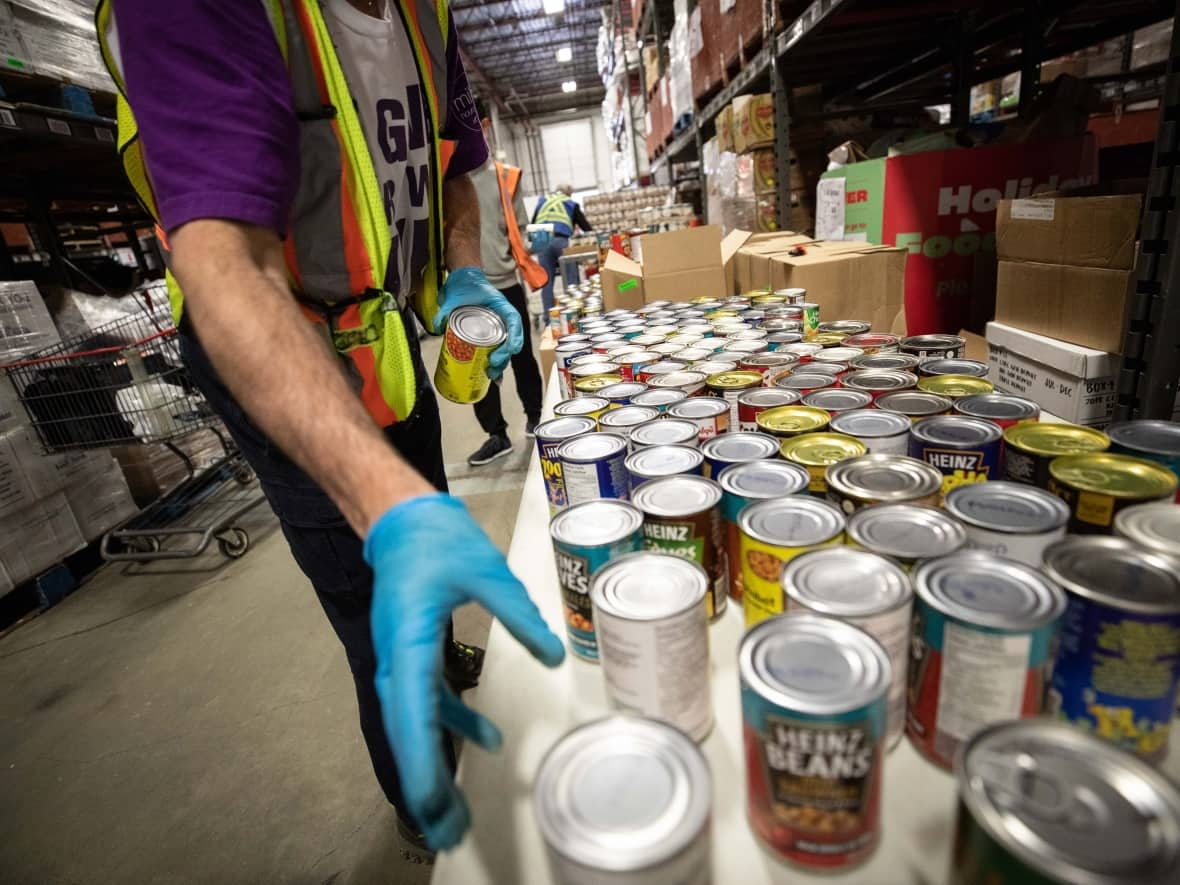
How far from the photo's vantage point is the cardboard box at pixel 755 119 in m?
3.02

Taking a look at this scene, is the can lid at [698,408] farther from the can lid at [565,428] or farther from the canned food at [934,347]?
the canned food at [934,347]

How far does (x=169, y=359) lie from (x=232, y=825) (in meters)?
2.02

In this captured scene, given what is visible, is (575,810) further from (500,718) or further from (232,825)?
(232,825)

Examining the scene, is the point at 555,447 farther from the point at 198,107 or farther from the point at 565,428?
the point at 198,107

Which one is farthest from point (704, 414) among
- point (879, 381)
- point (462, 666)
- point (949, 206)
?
point (949, 206)

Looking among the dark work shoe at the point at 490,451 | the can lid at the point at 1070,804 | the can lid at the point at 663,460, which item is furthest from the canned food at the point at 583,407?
the dark work shoe at the point at 490,451

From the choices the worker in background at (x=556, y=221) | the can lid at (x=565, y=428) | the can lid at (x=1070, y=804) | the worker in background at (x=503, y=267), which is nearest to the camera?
the can lid at (x=1070, y=804)

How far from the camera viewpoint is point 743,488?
783mm

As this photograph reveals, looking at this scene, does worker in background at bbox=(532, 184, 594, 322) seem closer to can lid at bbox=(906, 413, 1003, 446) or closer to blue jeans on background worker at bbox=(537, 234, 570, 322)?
blue jeans on background worker at bbox=(537, 234, 570, 322)

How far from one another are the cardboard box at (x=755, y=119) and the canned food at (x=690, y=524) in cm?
286

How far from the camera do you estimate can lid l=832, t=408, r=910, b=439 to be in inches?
34.7

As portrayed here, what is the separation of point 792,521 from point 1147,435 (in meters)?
0.49

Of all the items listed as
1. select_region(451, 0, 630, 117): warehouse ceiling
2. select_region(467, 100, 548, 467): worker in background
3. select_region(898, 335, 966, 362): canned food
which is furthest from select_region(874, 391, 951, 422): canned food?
select_region(451, 0, 630, 117): warehouse ceiling

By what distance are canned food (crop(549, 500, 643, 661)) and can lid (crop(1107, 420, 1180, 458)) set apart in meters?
0.61
